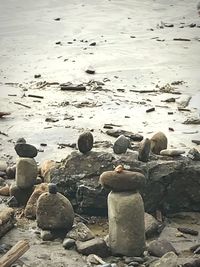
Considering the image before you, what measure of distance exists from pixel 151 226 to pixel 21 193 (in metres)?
0.96

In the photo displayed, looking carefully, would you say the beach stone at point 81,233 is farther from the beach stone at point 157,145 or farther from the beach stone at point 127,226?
the beach stone at point 157,145

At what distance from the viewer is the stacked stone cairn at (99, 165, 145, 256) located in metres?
3.00

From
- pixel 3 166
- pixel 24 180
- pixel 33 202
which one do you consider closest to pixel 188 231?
pixel 33 202

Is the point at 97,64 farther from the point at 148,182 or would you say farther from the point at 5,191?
the point at 148,182

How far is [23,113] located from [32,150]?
1.94 meters

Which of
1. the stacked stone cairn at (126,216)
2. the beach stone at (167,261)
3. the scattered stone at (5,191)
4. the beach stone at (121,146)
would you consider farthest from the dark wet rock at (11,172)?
the beach stone at (167,261)

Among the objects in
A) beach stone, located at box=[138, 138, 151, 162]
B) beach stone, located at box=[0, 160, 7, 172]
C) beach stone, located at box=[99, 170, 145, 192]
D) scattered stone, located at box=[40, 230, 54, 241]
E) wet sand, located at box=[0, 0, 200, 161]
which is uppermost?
beach stone, located at box=[99, 170, 145, 192]

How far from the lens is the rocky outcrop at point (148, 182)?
11.6 feet

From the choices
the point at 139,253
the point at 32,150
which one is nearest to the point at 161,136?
the point at 32,150

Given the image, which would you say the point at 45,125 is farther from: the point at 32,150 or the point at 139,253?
the point at 139,253

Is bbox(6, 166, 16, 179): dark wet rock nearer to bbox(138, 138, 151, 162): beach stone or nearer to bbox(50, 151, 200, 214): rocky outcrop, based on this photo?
bbox(50, 151, 200, 214): rocky outcrop

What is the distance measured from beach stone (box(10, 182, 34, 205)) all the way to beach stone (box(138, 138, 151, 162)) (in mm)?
778

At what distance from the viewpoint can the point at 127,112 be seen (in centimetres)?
575

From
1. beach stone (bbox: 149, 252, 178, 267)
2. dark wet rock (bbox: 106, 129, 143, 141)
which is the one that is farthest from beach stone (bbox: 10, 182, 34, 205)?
dark wet rock (bbox: 106, 129, 143, 141)
